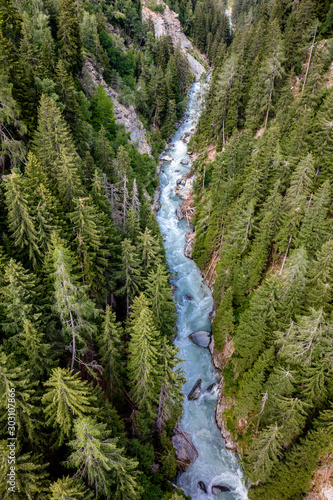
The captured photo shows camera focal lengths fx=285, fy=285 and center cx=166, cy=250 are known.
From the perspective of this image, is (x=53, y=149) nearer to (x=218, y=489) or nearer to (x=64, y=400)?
(x=64, y=400)

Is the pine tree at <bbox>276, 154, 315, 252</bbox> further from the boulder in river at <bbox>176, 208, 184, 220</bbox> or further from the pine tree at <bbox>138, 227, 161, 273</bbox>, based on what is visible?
the boulder in river at <bbox>176, 208, 184, 220</bbox>

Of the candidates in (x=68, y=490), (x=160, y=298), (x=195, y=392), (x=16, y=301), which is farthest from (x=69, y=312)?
(x=195, y=392)

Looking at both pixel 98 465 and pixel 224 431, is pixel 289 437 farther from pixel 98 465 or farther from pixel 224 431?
pixel 98 465

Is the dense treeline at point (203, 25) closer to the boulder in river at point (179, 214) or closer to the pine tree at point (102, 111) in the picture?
the pine tree at point (102, 111)

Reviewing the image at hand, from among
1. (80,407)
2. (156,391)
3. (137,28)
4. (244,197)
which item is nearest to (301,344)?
(156,391)

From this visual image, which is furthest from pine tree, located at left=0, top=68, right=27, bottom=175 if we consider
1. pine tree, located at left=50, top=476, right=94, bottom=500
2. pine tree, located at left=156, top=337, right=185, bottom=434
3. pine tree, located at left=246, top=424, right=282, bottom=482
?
pine tree, located at left=246, top=424, right=282, bottom=482

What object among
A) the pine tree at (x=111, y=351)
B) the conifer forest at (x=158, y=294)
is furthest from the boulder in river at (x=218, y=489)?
the pine tree at (x=111, y=351)
